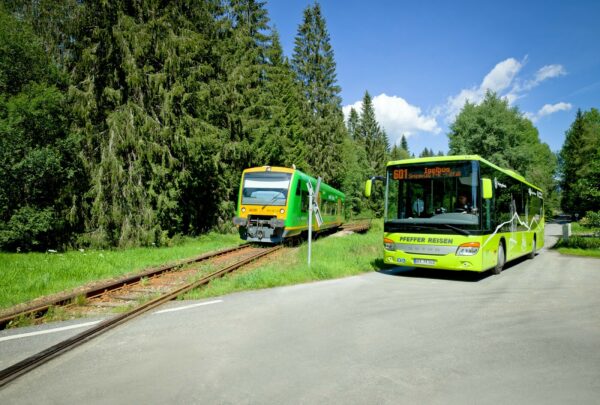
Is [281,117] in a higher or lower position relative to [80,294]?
higher

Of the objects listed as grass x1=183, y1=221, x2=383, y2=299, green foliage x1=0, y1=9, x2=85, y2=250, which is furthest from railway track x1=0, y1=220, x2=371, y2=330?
green foliage x1=0, y1=9, x2=85, y2=250

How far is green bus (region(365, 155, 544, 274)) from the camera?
8531 mm

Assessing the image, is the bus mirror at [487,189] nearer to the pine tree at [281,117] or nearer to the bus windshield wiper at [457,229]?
the bus windshield wiper at [457,229]

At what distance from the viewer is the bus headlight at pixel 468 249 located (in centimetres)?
841

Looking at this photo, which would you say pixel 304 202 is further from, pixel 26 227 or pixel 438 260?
pixel 26 227

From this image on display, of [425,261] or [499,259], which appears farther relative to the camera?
[499,259]

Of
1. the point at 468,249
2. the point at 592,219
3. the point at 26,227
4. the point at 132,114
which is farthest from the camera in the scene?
the point at 132,114

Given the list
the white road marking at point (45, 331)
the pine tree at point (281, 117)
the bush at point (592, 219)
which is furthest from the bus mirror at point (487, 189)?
the pine tree at point (281, 117)

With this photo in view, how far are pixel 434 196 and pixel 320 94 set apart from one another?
3315 cm

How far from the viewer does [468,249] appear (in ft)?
27.7

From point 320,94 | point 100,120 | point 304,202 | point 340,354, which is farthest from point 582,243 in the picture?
point 320,94

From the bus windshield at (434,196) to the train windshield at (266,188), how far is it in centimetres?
687

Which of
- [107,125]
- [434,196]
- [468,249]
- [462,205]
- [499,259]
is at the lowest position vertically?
[499,259]

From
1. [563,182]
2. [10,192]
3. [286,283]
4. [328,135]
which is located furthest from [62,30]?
[563,182]
